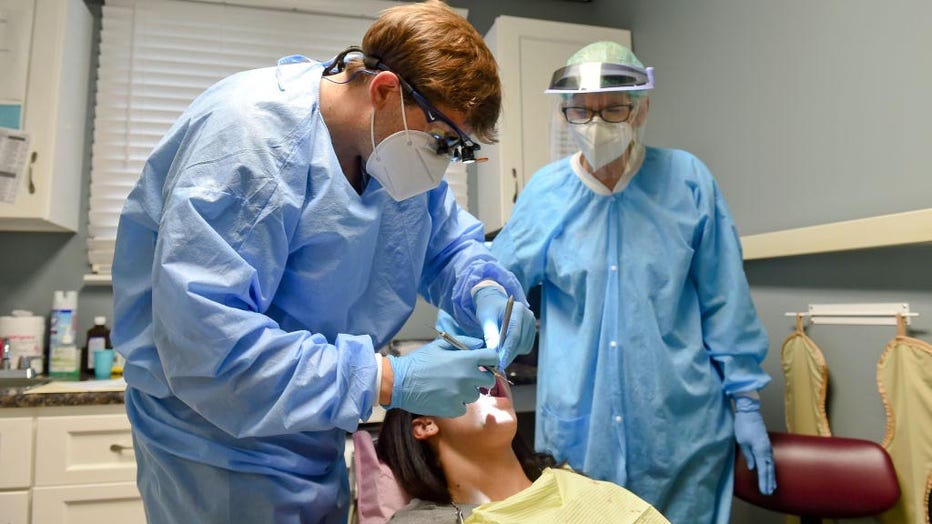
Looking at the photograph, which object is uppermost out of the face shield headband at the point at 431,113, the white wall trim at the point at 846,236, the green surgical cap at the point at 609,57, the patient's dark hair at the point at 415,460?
the green surgical cap at the point at 609,57

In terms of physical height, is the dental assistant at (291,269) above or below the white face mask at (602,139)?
below

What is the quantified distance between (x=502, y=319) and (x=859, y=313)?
1.14 m

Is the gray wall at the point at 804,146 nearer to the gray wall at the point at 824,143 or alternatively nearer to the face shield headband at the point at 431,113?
the gray wall at the point at 824,143

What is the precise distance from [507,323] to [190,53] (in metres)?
2.33

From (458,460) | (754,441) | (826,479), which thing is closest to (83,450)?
(458,460)

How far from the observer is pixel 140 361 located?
32.3 inches

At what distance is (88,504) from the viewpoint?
77.8 inches

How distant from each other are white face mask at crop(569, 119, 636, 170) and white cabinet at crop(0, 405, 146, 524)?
A: 171cm

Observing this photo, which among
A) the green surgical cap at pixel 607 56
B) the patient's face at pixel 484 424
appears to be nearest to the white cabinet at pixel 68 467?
the patient's face at pixel 484 424

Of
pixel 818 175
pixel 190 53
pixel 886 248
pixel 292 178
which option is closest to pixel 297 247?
pixel 292 178

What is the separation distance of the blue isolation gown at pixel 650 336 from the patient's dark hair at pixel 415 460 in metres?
0.06

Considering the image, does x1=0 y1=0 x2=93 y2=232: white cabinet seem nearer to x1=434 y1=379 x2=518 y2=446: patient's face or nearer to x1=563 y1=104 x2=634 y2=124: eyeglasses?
x1=434 y1=379 x2=518 y2=446: patient's face

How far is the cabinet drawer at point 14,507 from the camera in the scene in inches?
74.7

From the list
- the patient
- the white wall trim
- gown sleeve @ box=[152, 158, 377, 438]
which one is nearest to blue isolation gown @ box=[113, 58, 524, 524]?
gown sleeve @ box=[152, 158, 377, 438]
